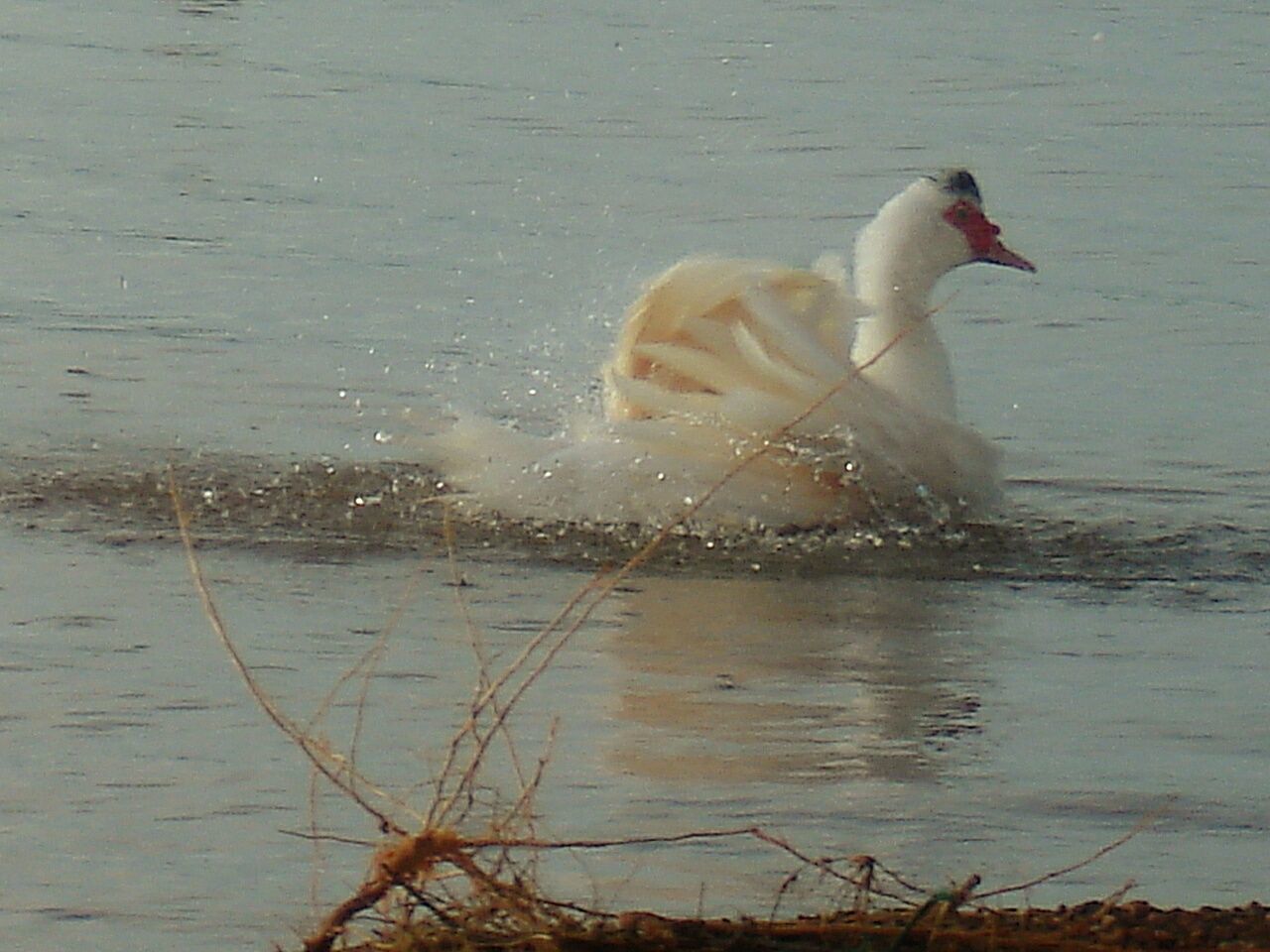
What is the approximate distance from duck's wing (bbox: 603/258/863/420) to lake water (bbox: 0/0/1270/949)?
0.47 metres

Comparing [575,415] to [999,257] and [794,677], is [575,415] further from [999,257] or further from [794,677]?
[794,677]

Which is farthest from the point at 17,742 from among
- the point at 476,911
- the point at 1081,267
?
the point at 1081,267

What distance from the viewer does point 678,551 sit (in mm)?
7520

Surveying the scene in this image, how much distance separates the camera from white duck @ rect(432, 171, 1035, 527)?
754 centimetres

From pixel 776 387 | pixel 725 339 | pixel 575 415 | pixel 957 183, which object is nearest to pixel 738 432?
pixel 776 387

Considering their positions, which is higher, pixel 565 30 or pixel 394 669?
pixel 565 30

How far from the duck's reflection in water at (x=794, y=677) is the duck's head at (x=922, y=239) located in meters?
1.60

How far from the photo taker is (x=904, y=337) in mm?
8227

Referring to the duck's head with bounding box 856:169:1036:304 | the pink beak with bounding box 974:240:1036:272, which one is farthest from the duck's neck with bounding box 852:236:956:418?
the pink beak with bounding box 974:240:1036:272

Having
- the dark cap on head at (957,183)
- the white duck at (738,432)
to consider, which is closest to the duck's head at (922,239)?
the dark cap on head at (957,183)

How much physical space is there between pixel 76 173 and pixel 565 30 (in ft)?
16.9

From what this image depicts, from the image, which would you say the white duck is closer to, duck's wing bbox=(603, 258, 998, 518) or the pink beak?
duck's wing bbox=(603, 258, 998, 518)

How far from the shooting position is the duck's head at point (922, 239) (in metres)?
8.73

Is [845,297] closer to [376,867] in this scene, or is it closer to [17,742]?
[17,742]
